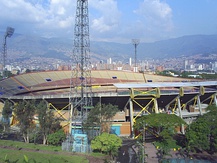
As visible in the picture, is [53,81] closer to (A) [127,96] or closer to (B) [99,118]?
(A) [127,96]

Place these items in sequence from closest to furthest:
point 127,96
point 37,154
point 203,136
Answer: point 37,154 < point 203,136 < point 127,96

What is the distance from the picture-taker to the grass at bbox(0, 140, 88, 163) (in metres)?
23.9

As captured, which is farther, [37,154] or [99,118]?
[99,118]

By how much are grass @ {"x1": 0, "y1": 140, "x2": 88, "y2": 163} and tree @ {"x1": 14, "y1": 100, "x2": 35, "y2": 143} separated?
2.27 m

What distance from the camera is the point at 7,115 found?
3578cm

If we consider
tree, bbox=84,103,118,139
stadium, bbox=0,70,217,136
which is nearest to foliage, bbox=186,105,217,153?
stadium, bbox=0,70,217,136

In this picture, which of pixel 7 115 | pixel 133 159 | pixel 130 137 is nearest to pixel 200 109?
pixel 130 137

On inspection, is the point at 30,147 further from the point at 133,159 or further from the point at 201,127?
the point at 201,127

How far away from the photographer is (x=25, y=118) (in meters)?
30.8

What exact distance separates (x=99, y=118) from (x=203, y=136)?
38.5ft

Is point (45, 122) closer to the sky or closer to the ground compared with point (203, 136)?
closer to the sky

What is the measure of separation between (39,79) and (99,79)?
1266 centimetres

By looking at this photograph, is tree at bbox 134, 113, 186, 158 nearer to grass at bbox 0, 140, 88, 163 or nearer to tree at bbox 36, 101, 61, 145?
grass at bbox 0, 140, 88, 163

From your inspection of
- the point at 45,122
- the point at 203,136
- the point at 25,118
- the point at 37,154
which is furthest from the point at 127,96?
the point at 37,154
